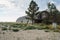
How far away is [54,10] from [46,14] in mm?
3661

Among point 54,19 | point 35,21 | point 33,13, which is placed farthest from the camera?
point 35,21

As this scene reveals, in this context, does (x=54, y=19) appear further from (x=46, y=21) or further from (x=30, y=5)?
(x=30, y=5)

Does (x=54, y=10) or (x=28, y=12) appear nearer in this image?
(x=28, y=12)

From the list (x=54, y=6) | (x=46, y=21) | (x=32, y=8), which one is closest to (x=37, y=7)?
(x=32, y=8)

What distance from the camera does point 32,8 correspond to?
59656 mm

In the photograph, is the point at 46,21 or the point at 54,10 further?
the point at 54,10

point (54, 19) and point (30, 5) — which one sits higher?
point (30, 5)

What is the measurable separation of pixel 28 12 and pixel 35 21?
5921 mm

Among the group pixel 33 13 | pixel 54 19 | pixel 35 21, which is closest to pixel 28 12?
pixel 33 13

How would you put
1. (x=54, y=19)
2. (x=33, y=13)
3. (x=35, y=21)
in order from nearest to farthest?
(x=54, y=19), (x=33, y=13), (x=35, y=21)

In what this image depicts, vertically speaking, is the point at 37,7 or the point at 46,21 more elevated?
the point at 37,7

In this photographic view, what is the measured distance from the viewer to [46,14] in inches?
2594

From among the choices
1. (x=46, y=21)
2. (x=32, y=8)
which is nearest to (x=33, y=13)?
(x=32, y=8)

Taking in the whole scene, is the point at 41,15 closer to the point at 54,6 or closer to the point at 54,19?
the point at 54,6
